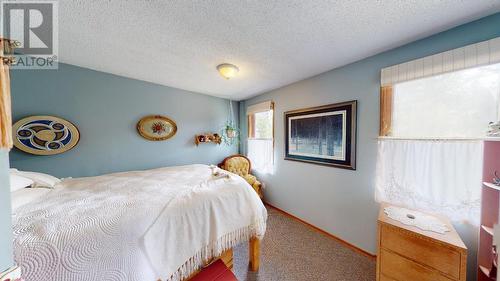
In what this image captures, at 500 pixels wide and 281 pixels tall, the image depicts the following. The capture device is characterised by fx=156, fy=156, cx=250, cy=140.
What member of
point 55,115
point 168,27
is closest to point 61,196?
point 55,115

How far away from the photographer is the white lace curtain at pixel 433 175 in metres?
1.26

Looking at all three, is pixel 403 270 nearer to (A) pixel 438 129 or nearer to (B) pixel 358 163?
(B) pixel 358 163

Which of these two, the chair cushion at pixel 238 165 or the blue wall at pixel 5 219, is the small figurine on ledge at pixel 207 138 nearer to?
the chair cushion at pixel 238 165

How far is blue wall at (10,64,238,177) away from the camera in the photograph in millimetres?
1885

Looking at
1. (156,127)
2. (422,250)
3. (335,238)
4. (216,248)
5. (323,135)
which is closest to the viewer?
(422,250)

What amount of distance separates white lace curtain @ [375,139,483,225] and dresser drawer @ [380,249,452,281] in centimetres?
61

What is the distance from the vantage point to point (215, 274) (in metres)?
1.21

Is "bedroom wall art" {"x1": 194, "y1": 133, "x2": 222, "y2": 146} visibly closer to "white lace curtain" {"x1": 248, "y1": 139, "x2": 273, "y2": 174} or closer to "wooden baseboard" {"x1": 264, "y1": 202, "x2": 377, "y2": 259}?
"white lace curtain" {"x1": 248, "y1": 139, "x2": 273, "y2": 174}

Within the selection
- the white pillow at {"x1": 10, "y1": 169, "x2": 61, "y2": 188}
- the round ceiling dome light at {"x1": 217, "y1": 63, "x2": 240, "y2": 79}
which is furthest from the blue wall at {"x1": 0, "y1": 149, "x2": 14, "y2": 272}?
the round ceiling dome light at {"x1": 217, "y1": 63, "x2": 240, "y2": 79}

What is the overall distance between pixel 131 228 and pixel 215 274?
2.36 feet

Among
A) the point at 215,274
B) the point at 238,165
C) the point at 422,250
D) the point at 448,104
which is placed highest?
the point at 448,104

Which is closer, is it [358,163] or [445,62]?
[445,62]

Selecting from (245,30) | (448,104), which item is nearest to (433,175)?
(448,104)

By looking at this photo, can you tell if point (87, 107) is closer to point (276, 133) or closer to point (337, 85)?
point (276, 133)
